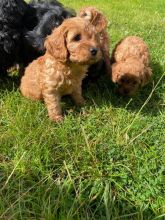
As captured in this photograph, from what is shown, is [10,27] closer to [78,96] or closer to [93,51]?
[78,96]

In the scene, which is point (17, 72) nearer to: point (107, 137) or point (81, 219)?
point (107, 137)

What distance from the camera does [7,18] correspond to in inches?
162

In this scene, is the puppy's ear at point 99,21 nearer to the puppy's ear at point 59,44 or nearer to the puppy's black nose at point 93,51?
the puppy's ear at point 59,44

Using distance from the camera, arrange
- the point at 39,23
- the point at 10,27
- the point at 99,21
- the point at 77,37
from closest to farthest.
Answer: the point at 77,37, the point at 10,27, the point at 39,23, the point at 99,21

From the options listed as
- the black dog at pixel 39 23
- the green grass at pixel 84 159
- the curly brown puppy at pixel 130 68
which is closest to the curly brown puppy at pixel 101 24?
the curly brown puppy at pixel 130 68

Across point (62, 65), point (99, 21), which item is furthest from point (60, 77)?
point (99, 21)

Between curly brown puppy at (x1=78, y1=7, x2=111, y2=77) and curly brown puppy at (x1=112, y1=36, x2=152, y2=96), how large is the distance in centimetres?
11

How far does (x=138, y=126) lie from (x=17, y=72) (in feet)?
5.82

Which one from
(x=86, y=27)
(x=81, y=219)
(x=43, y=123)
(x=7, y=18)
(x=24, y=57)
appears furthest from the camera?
(x=24, y=57)

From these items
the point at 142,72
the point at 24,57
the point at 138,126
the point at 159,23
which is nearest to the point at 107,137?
the point at 138,126

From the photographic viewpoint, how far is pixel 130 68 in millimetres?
4328

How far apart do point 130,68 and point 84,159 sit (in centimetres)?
136

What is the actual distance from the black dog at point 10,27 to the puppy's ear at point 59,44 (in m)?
0.64

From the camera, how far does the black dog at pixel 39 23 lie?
426cm
